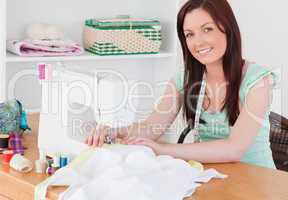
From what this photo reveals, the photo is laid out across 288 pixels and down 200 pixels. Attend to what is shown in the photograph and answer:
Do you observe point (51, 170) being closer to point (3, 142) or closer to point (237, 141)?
point (3, 142)

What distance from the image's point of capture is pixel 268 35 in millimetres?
3822

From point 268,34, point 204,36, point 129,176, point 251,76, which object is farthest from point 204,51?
point 268,34

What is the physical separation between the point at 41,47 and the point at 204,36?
1490 mm

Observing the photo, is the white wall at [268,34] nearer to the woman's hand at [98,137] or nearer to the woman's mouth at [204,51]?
the woman's mouth at [204,51]

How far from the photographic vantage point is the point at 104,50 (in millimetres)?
3938

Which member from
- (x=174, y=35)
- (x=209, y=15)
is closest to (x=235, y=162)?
(x=209, y=15)

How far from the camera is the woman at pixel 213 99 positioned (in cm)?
229

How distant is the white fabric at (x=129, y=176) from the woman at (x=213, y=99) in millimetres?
189

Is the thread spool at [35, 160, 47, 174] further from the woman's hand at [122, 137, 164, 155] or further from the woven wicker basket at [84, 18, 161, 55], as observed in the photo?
the woven wicker basket at [84, 18, 161, 55]

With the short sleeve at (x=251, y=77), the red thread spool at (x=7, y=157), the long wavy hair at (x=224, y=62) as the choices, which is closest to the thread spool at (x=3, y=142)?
the red thread spool at (x=7, y=157)

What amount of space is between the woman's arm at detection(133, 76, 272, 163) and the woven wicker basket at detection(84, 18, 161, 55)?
1.64 meters

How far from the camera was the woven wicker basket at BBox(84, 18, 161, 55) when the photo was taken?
12.9ft

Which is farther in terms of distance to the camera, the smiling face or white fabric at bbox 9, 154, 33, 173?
the smiling face

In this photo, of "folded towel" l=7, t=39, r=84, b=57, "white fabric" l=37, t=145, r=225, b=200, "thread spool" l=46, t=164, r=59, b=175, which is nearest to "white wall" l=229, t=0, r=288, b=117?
"folded towel" l=7, t=39, r=84, b=57
